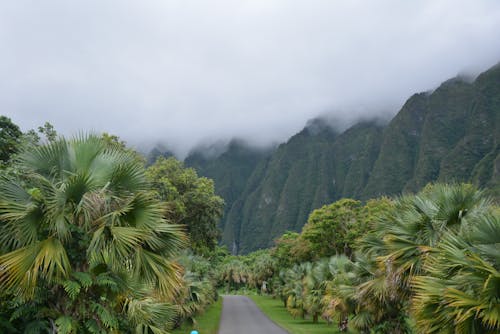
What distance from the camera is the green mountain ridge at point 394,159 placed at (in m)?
99.1

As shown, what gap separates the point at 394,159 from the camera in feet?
433

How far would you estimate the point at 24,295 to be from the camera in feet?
23.3

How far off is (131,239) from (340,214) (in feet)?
127

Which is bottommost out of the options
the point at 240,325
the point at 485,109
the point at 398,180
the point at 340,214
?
the point at 240,325

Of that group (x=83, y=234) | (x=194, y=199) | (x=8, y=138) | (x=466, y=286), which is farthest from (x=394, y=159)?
(x=83, y=234)

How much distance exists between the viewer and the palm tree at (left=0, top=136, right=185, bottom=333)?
7.39m

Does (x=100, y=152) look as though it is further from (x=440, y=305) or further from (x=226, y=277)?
(x=226, y=277)

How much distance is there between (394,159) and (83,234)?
131626 millimetres

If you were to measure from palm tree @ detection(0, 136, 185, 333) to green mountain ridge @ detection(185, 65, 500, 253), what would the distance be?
53.0 metres

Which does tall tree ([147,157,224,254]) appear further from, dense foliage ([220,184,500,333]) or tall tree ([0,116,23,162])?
tall tree ([0,116,23,162])

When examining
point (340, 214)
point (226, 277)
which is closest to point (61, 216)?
point (340, 214)

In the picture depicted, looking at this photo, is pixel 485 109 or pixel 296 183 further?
pixel 296 183

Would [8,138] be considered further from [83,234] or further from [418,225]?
[418,225]

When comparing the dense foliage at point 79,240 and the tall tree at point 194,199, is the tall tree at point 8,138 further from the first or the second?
the tall tree at point 194,199
